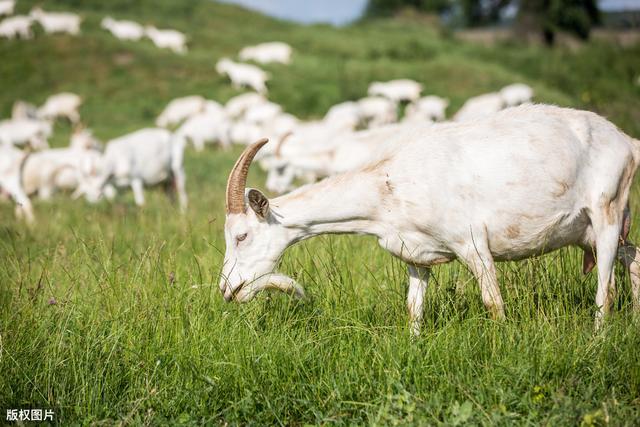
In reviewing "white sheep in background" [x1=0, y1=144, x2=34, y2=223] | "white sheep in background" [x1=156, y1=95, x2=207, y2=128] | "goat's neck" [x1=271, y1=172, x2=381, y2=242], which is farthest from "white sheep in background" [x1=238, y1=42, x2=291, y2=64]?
"goat's neck" [x1=271, y1=172, x2=381, y2=242]

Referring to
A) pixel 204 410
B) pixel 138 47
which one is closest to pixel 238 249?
pixel 204 410

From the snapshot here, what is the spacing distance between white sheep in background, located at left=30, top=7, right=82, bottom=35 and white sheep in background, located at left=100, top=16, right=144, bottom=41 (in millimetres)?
1332

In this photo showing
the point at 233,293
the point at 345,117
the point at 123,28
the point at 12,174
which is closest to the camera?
the point at 233,293

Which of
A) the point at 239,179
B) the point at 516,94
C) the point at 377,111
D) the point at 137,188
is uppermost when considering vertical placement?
the point at 239,179

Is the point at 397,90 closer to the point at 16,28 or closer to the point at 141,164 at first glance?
the point at 141,164

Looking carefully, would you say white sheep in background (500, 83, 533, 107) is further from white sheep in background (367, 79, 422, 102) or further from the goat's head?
the goat's head

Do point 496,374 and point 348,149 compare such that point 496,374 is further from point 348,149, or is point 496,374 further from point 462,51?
point 462,51

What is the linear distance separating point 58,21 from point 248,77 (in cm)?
1183

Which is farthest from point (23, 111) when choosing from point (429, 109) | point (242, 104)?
point (429, 109)

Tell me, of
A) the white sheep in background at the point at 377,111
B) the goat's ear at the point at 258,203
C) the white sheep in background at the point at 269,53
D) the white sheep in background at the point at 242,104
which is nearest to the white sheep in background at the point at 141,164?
the goat's ear at the point at 258,203

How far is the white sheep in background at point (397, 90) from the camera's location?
29.8 m

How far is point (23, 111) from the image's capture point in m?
26.6

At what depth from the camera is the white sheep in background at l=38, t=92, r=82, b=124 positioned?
2802 cm

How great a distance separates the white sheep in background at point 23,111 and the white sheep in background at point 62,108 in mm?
305
